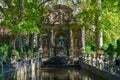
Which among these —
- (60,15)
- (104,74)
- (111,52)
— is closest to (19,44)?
(111,52)

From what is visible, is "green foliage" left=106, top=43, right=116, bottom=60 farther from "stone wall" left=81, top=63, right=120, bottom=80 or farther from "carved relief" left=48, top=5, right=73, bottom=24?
"carved relief" left=48, top=5, right=73, bottom=24

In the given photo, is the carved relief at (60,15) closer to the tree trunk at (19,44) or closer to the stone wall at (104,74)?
the tree trunk at (19,44)

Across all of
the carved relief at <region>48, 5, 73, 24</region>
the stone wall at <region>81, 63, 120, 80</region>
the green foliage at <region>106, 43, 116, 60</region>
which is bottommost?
the stone wall at <region>81, 63, 120, 80</region>

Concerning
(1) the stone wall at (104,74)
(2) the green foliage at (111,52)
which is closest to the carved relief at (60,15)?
(2) the green foliage at (111,52)

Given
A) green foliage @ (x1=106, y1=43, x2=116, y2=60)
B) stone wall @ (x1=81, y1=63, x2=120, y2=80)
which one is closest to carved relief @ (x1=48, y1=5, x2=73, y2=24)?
green foliage @ (x1=106, y1=43, x2=116, y2=60)

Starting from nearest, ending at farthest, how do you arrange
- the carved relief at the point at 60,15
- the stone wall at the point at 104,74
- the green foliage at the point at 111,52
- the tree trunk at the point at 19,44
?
1. the stone wall at the point at 104,74
2. the green foliage at the point at 111,52
3. the tree trunk at the point at 19,44
4. the carved relief at the point at 60,15

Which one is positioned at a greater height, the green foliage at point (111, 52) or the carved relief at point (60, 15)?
the carved relief at point (60, 15)

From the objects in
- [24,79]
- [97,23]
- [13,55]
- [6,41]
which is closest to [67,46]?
[6,41]

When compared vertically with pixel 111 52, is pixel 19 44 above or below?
above

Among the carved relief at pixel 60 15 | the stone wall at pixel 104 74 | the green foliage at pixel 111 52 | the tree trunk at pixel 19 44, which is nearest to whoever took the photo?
the stone wall at pixel 104 74

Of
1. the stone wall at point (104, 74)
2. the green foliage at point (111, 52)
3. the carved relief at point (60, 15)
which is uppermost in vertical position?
the carved relief at point (60, 15)

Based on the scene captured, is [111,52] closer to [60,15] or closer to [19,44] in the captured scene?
[19,44]

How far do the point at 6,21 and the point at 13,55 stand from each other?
200 inches

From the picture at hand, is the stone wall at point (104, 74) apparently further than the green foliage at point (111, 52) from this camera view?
No
